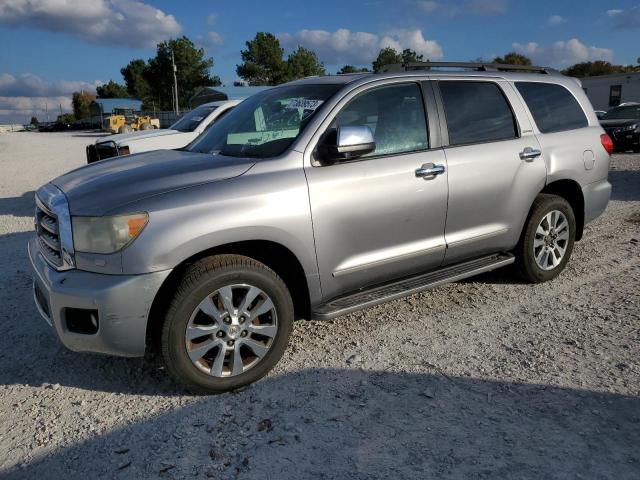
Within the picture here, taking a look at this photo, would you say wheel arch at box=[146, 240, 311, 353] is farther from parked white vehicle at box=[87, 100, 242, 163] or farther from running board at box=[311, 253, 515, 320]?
parked white vehicle at box=[87, 100, 242, 163]

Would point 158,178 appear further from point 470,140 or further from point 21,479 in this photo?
point 470,140

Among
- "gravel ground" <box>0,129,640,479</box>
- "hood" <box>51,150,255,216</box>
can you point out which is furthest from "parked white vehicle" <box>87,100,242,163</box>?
"hood" <box>51,150,255,216</box>

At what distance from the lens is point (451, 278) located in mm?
4086

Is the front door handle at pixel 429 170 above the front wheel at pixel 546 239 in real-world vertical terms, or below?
above

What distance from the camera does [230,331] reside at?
3229mm

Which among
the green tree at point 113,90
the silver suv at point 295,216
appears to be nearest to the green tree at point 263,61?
the green tree at point 113,90

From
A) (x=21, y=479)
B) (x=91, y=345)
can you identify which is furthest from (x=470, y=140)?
(x=21, y=479)

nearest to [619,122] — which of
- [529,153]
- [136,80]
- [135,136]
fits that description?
[135,136]

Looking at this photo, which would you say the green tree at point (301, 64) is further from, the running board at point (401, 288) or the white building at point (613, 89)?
the running board at point (401, 288)

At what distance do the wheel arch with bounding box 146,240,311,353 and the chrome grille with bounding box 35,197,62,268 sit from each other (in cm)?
62

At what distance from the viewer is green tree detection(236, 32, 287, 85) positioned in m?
70.6

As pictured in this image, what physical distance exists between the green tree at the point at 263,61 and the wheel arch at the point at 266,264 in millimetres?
69749

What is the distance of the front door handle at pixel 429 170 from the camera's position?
3.89 meters

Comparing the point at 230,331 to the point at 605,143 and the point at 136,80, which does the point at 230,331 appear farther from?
the point at 136,80
